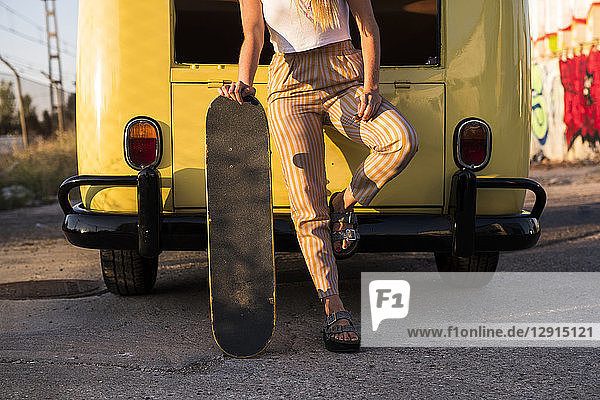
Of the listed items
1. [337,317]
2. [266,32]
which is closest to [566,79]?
[266,32]

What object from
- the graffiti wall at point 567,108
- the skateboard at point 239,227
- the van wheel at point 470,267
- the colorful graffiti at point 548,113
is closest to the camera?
the skateboard at point 239,227

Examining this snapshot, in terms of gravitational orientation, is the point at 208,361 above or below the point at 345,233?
below

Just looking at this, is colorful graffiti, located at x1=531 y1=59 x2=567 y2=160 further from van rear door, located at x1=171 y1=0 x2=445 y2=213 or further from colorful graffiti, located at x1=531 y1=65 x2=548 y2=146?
van rear door, located at x1=171 y1=0 x2=445 y2=213

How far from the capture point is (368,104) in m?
3.50

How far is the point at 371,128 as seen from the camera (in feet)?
11.6

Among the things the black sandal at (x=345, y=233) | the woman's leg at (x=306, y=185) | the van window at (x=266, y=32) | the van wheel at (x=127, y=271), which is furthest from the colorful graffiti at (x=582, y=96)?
Result: the woman's leg at (x=306, y=185)

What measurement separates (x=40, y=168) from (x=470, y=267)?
446 inches

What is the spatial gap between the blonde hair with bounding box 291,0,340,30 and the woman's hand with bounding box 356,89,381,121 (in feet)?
1.22

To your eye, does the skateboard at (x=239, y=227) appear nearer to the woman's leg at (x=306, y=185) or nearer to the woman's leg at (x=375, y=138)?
the woman's leg at (x=306, y=185)

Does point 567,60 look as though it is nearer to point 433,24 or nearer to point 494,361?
point 433,24

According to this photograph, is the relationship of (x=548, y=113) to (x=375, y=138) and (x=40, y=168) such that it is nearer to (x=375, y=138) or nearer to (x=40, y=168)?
(x=40, y=168)

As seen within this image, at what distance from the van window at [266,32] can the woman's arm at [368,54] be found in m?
0.60
